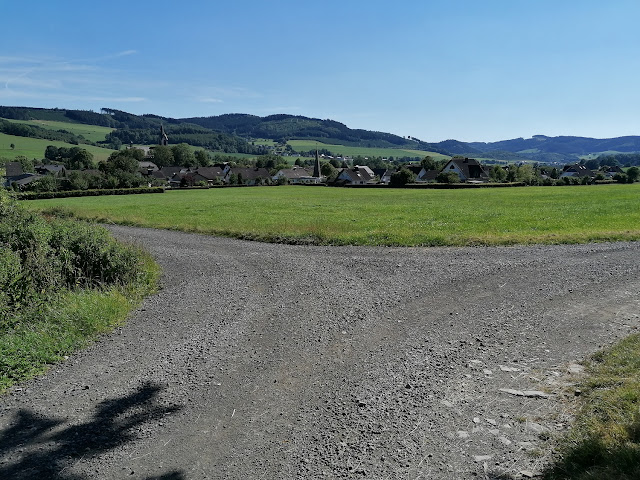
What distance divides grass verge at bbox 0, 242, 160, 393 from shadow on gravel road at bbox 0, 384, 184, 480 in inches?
55.9

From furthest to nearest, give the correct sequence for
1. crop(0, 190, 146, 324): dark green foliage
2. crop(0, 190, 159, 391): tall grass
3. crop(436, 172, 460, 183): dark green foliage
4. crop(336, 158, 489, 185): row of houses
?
crop(336, 158, 489, 185): row of houses < crop(436, 172, 460, 183): dark green foliage < crop(0, 190, 146, 324): dark green foliage < crop(0, 190, 159, 391): tall grass

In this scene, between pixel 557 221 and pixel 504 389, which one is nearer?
pixel 504 389

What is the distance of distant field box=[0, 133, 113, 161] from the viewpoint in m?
151

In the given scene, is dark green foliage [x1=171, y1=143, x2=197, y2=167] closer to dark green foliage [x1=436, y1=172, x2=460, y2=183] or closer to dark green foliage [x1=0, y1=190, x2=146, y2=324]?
dark green foliage [x1=436, y1=172, x2=460, y2=183]

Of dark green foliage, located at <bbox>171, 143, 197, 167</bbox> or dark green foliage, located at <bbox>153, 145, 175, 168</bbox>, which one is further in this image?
dark green foliage, located at <bbox>171, 143, 197, 167</bbox>

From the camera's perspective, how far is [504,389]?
18.9ft

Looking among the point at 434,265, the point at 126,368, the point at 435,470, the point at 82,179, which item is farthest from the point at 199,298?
the point at 82,179

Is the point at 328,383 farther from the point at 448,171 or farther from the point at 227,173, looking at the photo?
the point at 227,173

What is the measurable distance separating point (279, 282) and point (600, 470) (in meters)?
8.99

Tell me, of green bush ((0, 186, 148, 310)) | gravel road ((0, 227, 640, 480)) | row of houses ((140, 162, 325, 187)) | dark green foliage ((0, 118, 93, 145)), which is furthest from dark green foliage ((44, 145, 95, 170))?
gravel road ((0, 227, 640, 480))

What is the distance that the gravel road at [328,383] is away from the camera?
4.52 meters

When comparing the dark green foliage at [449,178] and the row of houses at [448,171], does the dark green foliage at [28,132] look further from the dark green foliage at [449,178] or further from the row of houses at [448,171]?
the dark green foliage at [449,178]

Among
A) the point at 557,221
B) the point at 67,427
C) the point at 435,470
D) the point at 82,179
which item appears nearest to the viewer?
the point at 435,470

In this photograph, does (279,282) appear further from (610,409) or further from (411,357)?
(610,409)
